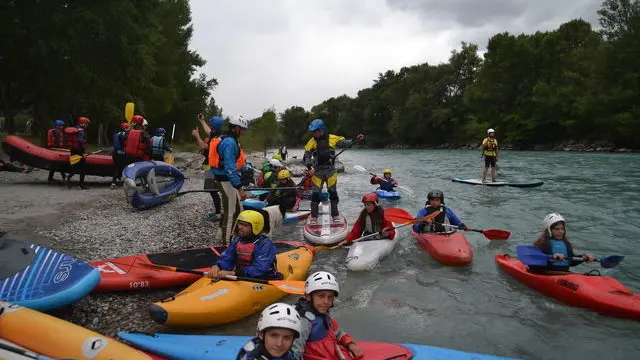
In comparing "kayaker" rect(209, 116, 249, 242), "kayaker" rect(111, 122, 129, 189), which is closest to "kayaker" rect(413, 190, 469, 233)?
"kayaker" rect(209, 116, 249, 242)

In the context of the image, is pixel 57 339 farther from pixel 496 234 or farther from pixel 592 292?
pixel 496 234

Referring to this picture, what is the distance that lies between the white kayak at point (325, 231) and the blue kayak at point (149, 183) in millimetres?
3290

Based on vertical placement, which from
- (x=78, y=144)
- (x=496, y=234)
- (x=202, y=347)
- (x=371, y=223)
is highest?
(x=78, y=144)

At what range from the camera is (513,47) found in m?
41.8

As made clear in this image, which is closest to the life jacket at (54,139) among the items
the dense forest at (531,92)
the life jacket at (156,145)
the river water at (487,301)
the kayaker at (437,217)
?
the life jacket at (156,145)

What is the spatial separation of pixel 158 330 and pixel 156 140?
Answer: 6.80m

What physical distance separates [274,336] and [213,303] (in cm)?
168

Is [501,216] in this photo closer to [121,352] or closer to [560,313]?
[560,313]

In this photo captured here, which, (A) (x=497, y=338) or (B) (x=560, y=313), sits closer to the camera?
(A) (x=497, y=338)

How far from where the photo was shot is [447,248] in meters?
6.34

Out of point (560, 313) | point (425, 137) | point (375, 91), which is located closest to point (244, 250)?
point (560, 313)

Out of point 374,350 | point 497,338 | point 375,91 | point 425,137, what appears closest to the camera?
point 374,350

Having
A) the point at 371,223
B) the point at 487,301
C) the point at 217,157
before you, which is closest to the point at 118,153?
the point at 217,157

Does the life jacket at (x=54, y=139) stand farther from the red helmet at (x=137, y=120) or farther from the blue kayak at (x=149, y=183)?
the blue kayak at (x=149, y=183)
